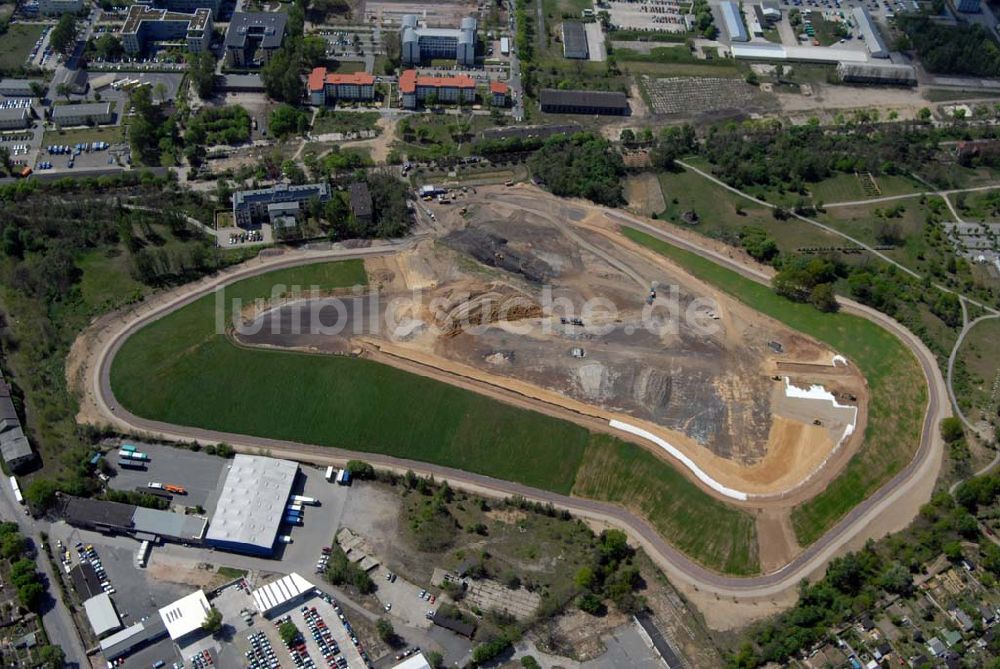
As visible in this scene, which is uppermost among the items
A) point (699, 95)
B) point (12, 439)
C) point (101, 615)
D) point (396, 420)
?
point (699, 95)

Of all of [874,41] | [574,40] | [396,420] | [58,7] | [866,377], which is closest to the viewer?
[396,420]

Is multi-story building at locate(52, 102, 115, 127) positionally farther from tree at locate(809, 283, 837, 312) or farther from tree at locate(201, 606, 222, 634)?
→ tree at locate(809, 283, 837, 312)

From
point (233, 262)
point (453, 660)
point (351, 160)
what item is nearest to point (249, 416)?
point (233, 262)

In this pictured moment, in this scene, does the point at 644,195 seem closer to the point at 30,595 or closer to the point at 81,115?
the point at 81,115

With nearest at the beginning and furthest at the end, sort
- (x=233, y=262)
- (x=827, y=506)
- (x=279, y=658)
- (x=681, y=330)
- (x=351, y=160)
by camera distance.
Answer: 1. (x=279, y=658)
2. (x=827, y=506)
3. (x=681, y=330)
4. (x=233, y=262)
5. (x=351, y=160)

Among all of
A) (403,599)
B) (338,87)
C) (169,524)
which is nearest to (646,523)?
(403,599)

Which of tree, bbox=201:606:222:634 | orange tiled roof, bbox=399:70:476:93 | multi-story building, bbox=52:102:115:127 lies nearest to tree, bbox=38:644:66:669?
tree, bbox=201:606:222:634

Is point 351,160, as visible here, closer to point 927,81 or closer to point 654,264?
point 654,264
